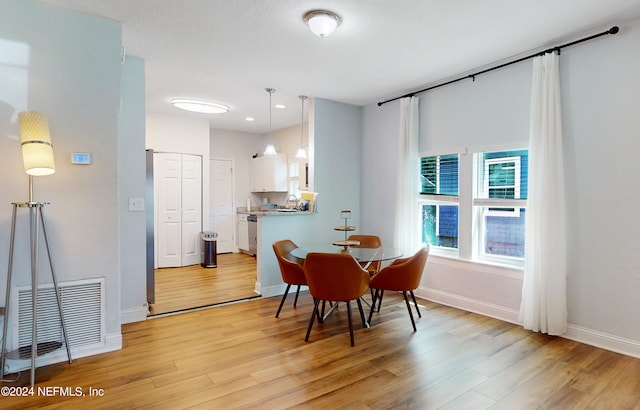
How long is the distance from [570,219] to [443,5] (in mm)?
2190

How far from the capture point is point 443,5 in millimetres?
2461

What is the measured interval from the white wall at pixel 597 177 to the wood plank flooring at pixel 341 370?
0.28 meters

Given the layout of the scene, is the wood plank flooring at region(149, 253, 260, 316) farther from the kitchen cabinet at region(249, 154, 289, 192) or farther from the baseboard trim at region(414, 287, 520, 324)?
the baseboard trim at region(414, 287, 520, 324)

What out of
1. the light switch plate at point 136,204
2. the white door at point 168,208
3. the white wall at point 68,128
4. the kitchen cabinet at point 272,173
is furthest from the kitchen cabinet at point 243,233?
the white wall at point 68,128

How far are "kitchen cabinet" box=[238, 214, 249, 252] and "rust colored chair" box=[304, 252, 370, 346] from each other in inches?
174

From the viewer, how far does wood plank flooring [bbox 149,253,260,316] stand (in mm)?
3939

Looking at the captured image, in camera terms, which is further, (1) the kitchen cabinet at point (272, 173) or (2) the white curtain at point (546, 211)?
(1) the kitchen cabinet at point (272, 173)

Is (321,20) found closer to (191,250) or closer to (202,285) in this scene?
(202,285)

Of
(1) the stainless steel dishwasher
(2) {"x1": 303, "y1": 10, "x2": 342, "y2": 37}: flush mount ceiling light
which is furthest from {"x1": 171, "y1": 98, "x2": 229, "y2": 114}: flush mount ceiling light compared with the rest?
(2) {"x1": 303, "y1": 10, "x2": 342, "y2": 37}: flush mount ceiling light

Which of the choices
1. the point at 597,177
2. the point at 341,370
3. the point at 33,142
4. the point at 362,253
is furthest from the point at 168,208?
the point at 597,177

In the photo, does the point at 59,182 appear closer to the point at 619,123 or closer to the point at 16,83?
the point at 16,83

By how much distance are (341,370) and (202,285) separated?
2.93 m

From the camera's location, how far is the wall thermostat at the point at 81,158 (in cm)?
258

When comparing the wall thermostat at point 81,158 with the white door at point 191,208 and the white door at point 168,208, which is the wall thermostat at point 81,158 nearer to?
the white door at point 168,208
